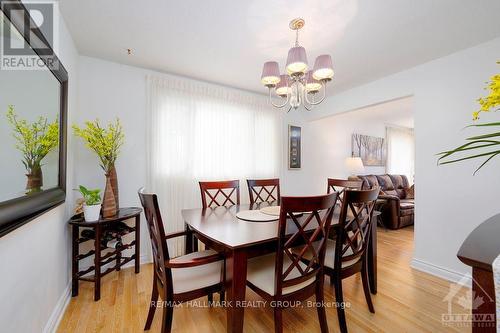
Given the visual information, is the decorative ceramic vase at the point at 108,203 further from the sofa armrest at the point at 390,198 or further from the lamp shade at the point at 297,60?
the sofa armrest at the point at 390,198

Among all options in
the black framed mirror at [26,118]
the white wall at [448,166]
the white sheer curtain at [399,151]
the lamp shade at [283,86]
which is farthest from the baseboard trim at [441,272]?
the white sheer curtain at [399,151]

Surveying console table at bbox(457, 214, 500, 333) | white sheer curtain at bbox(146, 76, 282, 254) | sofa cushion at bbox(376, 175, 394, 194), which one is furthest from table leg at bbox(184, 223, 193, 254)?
sofa cushion at bbox(376, 175, 394, 194)

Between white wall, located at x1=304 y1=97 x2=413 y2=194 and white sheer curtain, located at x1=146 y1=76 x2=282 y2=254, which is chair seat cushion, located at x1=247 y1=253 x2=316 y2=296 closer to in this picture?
white sheer curtain, located at x1=146 y1=76 x2=282 y2=254

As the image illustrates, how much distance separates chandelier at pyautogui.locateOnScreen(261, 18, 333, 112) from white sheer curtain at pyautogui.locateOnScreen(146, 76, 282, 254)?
1285 mm

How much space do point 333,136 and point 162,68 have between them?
3.45 meters

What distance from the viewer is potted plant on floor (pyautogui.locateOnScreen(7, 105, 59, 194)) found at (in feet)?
3.48

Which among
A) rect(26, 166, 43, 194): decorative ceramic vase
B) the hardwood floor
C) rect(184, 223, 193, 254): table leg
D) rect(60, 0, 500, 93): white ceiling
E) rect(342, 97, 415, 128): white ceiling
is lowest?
the hardwood floor

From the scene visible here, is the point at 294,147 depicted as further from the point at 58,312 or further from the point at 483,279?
the point at 58,312

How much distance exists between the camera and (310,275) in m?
1.34

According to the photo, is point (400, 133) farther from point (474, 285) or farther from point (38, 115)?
point (38, 115)

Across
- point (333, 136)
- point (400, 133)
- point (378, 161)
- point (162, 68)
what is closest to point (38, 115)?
Answer: point (162, 68)

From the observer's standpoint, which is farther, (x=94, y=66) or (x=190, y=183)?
(x=190, y=183)

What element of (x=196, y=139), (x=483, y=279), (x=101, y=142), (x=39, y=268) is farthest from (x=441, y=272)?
(x=101, y=142)

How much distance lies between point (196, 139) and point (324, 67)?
6.06ft
